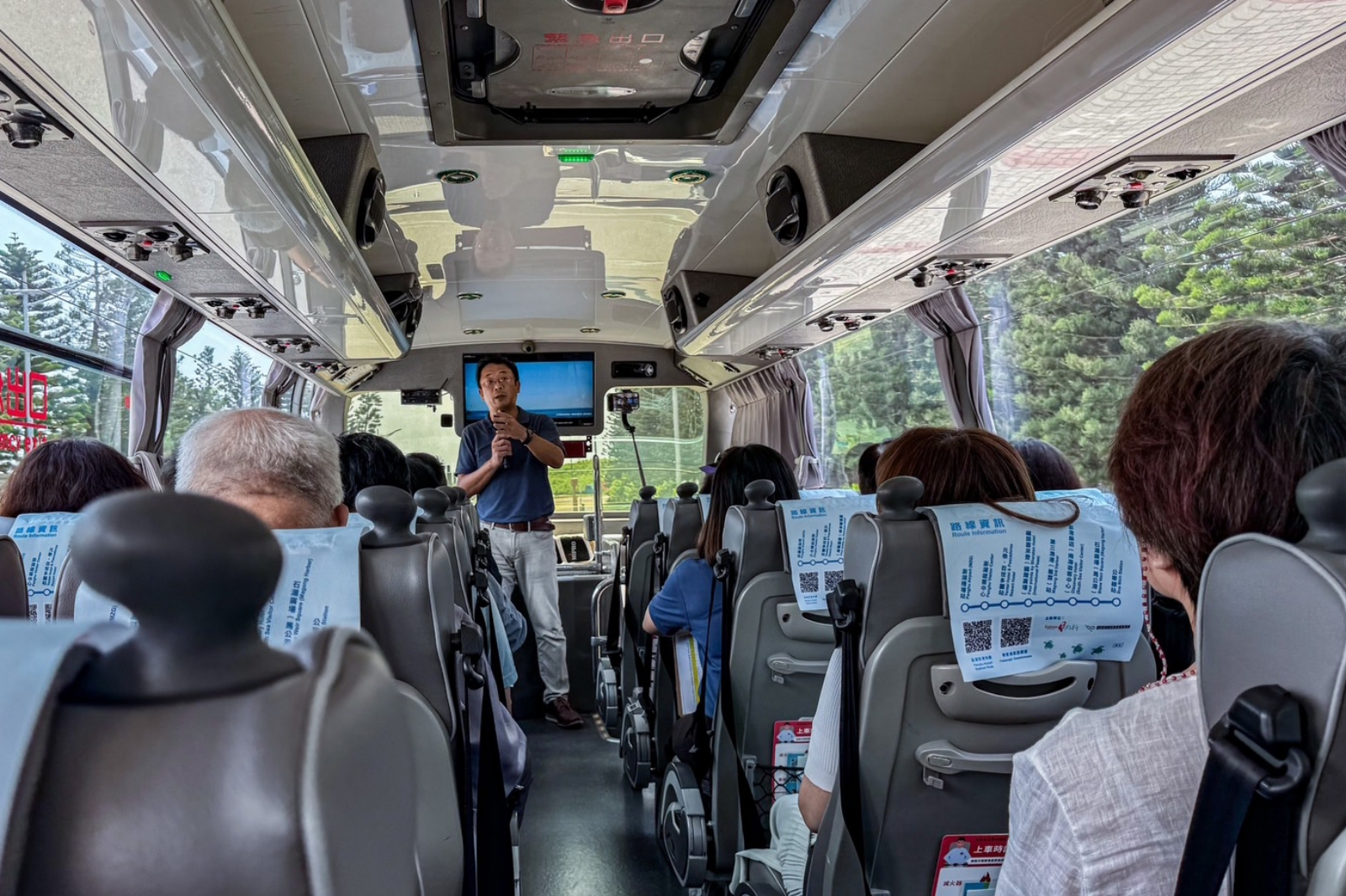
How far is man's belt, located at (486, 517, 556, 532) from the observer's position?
6504 millimetres

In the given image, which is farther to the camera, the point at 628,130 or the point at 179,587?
the point at 628,130

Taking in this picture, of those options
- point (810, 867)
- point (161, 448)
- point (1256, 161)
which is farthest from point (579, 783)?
point (1256, 161)

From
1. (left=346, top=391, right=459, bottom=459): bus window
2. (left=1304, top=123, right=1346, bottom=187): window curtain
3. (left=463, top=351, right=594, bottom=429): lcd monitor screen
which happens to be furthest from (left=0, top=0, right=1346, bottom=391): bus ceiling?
(left=346, top=391, right=459, bottom=459): bus window

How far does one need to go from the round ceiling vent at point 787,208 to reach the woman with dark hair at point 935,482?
2.79m

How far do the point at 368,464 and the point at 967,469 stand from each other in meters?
1.96

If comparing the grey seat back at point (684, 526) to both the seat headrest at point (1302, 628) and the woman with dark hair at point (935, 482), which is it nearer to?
the woman with dark hair at point (935, 482)

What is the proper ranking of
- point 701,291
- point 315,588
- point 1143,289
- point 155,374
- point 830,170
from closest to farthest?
1. point 315,588
2. point 1143,289
3. point 830,170
4. point 155,374
5. point 701,291

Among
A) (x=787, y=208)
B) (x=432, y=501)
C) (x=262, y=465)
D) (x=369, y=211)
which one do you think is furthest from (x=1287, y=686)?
(x=369, y=211)

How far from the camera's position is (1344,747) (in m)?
0.81

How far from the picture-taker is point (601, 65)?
3.89 meters

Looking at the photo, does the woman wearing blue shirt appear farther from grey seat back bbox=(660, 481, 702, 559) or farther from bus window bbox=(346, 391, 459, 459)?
bus window bbox=(346, 391, 459, 459)

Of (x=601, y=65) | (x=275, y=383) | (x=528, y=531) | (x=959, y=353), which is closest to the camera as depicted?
(x=601, y=65)

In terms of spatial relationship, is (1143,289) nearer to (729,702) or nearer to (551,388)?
(729,702)

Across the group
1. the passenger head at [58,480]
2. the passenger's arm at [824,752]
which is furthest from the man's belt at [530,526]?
the passenger's arm at [824,752]
